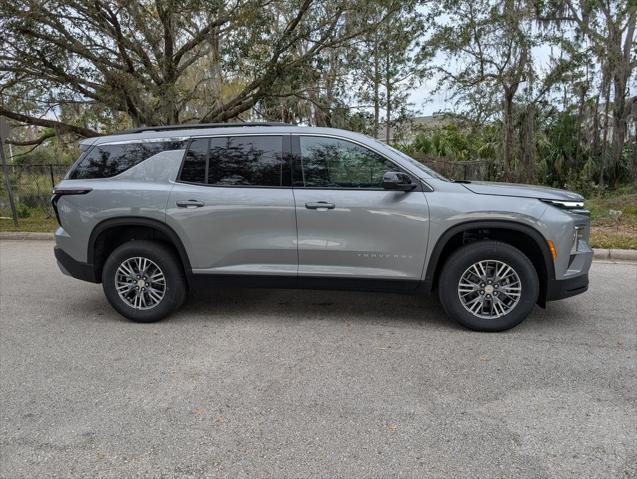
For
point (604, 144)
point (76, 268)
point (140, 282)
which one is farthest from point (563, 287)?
point (604, 144)

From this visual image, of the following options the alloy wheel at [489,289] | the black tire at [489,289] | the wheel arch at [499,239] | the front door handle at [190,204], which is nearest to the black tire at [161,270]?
the front door handle at [190,204]

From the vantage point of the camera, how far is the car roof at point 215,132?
4586 millimetres

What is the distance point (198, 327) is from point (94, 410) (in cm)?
159

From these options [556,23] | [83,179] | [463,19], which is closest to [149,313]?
[83,179]

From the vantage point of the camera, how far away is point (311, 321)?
479 centimetres

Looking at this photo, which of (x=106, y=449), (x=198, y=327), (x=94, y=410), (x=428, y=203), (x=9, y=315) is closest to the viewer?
(x=106, y=449)

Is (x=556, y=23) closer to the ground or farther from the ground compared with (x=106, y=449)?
farther from the ground

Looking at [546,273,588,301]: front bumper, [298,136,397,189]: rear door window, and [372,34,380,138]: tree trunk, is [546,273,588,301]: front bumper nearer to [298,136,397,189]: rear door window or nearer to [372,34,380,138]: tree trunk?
[298,136,397,189]: rear door window

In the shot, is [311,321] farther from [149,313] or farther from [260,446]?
[260,446]

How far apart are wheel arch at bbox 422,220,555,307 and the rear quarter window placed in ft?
8.92

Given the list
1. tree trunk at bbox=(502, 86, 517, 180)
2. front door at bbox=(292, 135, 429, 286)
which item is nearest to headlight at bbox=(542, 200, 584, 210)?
front door at bbox=(292, 135, 429, 286)

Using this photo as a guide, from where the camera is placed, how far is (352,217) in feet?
14.3

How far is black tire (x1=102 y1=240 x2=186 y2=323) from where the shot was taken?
15.5ft

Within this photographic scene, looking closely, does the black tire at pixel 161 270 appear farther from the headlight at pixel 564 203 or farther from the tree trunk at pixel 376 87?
the tree trunk at pixel 376 87
